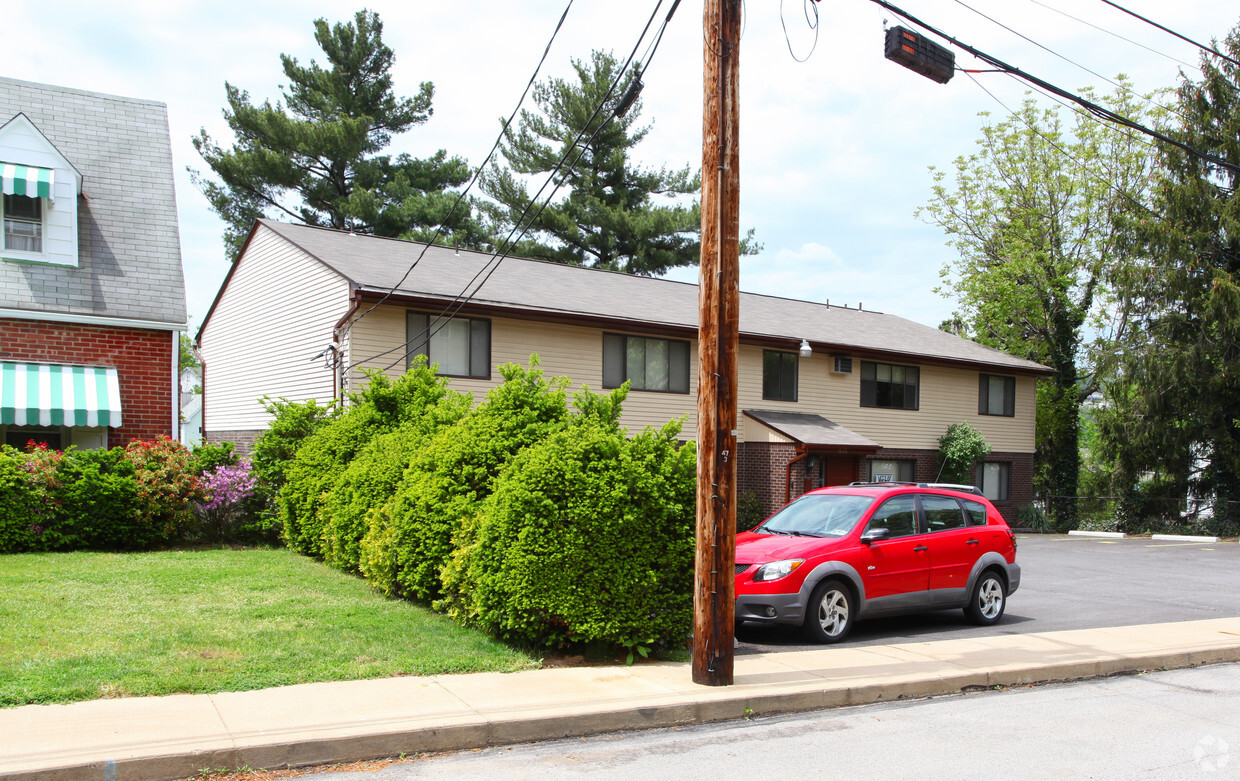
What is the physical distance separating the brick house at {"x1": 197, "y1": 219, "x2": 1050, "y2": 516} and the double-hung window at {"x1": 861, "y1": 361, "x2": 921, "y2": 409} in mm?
48

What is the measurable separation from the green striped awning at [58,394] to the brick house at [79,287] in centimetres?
2

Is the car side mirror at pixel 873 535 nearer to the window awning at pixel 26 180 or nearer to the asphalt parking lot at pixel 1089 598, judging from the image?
the asphalt parking lot at pixel 1089 598

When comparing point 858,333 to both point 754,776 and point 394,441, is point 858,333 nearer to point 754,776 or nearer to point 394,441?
point 394,441

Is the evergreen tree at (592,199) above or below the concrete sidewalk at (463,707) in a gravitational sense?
above

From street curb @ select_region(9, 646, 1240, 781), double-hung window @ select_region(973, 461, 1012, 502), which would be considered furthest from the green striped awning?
double-hung window @ select_region(973, 461, 1012, 502)

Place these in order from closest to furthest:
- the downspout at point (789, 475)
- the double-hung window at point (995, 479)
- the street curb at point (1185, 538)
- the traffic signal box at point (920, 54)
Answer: the traffic signal box at point (920, 54), the downspout at point (789, 475), the street curb at point (1185, 538), the double-hung window at point (995, 479)

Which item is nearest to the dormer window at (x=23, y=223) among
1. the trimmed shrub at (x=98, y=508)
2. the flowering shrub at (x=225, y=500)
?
the trimmed shrub at (x=98, y=508)

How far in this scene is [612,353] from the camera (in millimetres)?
21969

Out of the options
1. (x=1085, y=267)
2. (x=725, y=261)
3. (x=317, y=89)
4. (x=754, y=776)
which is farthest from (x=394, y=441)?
(x=1085, y=267)

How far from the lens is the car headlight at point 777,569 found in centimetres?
953

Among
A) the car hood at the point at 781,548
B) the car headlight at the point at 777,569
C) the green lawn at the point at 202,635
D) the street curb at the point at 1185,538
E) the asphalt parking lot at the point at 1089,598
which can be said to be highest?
the car hood at the point at 781,548

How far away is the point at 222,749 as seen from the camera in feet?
17.8

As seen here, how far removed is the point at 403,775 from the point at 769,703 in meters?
2.98

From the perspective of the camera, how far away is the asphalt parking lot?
34.8ft
